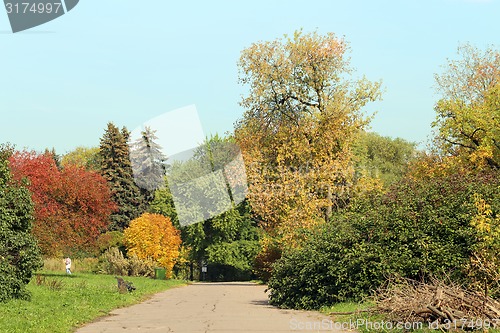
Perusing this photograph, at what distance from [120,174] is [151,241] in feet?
98.7

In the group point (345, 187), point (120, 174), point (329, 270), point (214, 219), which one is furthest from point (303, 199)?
point (120, 174)

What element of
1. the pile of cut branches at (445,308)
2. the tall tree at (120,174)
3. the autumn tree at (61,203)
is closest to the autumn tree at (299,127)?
the autumn tree at (61,203)

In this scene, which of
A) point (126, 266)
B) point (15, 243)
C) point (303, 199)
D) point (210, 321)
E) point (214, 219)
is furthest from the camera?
point (214, 219)

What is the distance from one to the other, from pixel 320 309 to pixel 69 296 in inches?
358

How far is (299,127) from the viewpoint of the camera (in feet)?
119

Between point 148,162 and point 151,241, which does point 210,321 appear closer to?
point 151,241

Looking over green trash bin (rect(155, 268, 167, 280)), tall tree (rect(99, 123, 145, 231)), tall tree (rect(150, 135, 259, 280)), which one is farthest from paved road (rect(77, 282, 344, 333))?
tall tree (rect(99, 123, 145, 231))

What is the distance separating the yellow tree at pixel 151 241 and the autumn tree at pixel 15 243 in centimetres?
2986

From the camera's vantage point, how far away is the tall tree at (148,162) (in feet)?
283

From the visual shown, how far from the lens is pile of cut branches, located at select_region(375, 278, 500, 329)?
11.5m

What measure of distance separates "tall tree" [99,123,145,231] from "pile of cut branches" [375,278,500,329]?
67.1 metres

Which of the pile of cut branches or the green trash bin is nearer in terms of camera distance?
the pile of cut branches

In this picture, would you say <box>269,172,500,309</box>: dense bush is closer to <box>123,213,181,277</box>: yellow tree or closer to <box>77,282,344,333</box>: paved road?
<box>77,282,344,333</box>: paved road

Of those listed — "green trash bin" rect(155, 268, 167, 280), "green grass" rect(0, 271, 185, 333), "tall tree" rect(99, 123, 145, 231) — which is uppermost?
"tall tree" rect(99, 123, 145, 231)
